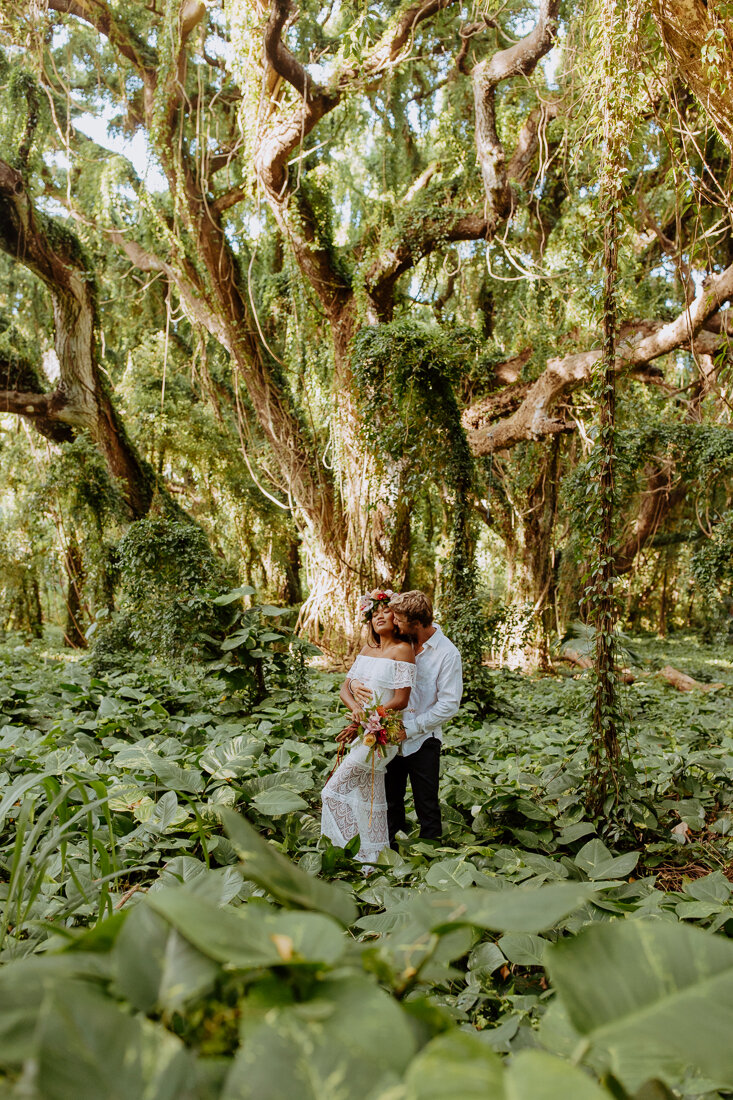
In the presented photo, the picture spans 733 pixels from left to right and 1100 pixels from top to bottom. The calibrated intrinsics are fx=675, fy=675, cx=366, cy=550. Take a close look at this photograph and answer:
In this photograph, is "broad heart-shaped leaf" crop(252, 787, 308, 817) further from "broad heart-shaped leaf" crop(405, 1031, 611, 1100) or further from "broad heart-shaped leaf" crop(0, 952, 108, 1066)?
"broad heart-shaped leaf" crop(405, 1031, 611, 1100)

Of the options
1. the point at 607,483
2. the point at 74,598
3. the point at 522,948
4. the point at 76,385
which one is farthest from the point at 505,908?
the point at 74,598

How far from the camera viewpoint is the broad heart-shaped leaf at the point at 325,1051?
414mm

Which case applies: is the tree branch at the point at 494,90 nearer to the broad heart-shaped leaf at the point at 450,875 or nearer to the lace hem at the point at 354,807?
the lace hem at the point at 354,807

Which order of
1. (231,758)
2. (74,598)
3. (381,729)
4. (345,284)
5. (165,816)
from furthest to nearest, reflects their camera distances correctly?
(74,598), (345,284), (381,729), (231,758), (165,816)

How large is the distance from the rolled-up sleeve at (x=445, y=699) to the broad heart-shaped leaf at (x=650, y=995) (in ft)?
7.63

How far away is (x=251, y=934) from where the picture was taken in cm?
53

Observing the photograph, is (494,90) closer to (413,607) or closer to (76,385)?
(413,607)

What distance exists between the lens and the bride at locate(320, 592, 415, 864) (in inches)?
109

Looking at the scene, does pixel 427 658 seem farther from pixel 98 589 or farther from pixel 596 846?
pixel 98 589

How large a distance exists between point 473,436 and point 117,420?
191 inches

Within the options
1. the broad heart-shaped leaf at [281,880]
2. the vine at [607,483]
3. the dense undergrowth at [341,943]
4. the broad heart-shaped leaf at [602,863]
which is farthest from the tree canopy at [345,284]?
the broad heart-shaped leaf at [281,880]

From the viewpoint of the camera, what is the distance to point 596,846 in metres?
2.30

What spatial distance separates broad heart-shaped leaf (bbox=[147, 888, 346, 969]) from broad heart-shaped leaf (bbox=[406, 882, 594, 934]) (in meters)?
0.09

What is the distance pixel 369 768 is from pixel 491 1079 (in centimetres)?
249
